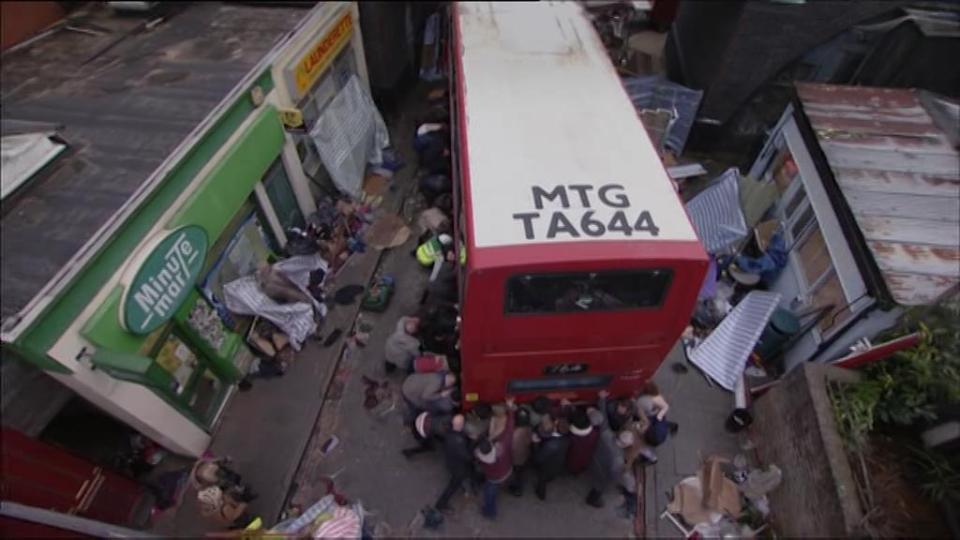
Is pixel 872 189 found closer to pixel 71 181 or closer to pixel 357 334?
pixel 357 334

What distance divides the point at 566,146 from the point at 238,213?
5532mm

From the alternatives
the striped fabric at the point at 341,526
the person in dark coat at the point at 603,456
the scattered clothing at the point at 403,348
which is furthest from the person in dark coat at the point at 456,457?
the scattered clothing at the point at 403,348

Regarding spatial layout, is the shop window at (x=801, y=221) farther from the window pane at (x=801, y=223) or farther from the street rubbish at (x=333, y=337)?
the street rubbish at (x=333, y=337)

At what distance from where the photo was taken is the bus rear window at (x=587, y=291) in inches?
184

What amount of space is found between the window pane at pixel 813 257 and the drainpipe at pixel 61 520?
1005cm

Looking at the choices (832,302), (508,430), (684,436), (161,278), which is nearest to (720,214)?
(832,302)

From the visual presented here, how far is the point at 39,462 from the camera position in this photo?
5242 mm

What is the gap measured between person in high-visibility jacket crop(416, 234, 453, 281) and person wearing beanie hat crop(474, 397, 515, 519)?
3377 mm

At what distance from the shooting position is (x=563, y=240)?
4.57 metres

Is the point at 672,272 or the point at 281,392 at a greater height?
the point at 672,272

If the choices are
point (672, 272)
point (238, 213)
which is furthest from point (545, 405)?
point (238, 213)

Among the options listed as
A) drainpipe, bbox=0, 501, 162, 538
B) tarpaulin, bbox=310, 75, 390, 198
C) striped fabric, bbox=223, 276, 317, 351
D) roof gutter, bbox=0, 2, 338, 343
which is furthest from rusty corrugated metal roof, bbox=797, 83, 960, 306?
drainpipe, bbox=0, 501, 162, 538

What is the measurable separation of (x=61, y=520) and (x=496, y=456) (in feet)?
15.1

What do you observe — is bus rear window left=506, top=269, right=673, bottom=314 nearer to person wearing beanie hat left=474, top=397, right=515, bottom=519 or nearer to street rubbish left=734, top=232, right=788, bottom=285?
person wearing beanie hat left=474, top=397, right=515, bottom=519
